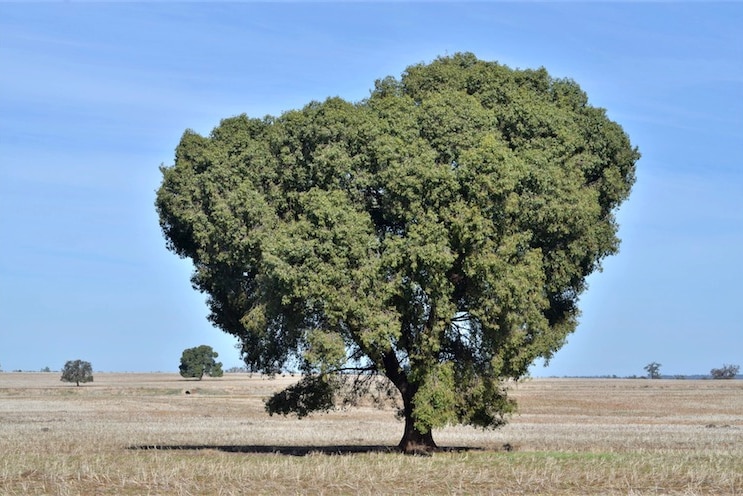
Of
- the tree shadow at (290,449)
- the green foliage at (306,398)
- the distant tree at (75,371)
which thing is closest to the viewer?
the tree shadow at (290,449)

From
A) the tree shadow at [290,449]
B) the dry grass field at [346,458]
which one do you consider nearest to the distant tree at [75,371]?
the dry grass field at [346,458]

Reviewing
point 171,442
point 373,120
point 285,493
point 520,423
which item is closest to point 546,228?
point 373,120

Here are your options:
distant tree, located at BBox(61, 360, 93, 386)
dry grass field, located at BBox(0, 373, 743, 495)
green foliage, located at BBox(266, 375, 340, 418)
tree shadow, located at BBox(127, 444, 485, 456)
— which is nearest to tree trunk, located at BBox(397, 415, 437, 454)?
tree shadow, located at BBox(127, 444, 485, 456)

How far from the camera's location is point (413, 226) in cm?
3156

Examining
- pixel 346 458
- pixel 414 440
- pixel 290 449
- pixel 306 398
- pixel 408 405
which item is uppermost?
pixel 306 398

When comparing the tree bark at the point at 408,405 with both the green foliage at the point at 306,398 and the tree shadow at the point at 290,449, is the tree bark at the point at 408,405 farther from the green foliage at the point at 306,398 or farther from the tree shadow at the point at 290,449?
the green foliage at the point at 306,398

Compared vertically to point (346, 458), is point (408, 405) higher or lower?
higher

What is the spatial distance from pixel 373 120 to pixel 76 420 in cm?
3322

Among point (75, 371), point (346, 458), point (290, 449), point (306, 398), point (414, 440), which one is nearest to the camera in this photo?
point (346, 458)

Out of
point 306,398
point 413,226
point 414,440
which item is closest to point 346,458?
point 414,440

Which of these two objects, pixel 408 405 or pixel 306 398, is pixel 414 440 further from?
pixel 306 398

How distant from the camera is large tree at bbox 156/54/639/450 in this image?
31.5 m

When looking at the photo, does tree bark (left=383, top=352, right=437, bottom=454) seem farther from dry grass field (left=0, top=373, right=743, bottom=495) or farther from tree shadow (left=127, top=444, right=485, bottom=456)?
dry grass field (left=0, top=373, right=743, bottom=495)

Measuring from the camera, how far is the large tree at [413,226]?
104ft
